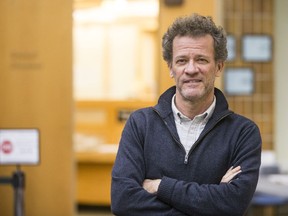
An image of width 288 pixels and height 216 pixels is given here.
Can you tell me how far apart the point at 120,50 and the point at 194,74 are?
10717 millimetres

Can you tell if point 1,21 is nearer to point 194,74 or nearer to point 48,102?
point 48,102

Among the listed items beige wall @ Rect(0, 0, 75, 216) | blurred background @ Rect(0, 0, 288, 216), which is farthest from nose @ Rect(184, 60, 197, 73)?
beige wall @ Rect(0, 0, 75, 216)

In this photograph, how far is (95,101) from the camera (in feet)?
29.0

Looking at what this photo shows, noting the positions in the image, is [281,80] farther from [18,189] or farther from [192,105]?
[192,105]

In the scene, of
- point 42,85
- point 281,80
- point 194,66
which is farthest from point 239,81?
point 194,66

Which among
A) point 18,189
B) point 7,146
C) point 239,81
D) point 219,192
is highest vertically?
point 239,81

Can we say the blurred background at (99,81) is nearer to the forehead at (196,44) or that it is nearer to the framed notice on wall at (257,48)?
the framed notice on wall at (257,48)

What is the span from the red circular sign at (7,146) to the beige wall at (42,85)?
3.90ft

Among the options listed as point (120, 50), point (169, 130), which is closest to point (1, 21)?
point (169, 130)

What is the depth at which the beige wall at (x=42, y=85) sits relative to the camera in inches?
233

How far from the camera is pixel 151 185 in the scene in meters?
2.46

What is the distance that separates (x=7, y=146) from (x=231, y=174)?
9.03ft

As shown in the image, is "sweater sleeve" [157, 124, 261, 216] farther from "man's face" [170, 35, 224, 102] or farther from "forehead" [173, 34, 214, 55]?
"forehead" [173, 34, 214, 55]

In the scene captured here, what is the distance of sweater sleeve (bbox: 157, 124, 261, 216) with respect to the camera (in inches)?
93.6
